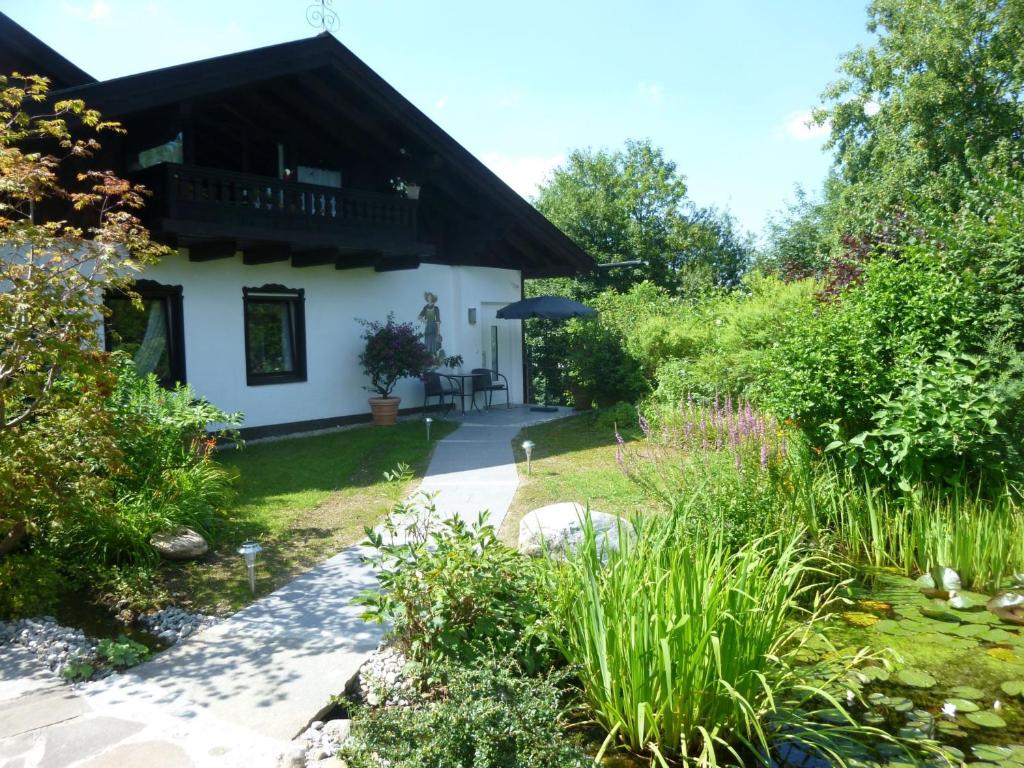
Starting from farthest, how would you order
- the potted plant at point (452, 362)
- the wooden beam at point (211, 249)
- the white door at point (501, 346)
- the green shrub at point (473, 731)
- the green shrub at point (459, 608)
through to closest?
the white door at point (501, 346), the potted plant at point (452, 362), the wooden beam at point (211, 249), the green shrub at point (459, 608), the green shrub at point (473, 731)

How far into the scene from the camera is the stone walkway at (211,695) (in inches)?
109

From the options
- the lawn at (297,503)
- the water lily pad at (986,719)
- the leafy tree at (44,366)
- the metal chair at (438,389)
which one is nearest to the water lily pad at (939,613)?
the water lily pad at (986,719)

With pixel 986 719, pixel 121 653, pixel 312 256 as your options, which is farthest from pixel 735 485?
pixel 312 256

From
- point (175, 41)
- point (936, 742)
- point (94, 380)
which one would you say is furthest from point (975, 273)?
point (175, 41)

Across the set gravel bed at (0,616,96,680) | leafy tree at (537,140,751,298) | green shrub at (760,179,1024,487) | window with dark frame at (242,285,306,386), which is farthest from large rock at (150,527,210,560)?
leafy tree at (537,140,751,298)

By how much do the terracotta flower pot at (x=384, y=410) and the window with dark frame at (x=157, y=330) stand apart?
317 centimetres

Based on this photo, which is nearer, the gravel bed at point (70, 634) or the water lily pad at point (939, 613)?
the gravel bed at point (70, 634)

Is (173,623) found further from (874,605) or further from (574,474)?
(574,474)

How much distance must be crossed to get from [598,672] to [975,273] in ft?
15.9

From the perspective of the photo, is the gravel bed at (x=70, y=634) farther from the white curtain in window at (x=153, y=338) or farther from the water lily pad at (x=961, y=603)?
the white curtain in window at (x=153, y=338)

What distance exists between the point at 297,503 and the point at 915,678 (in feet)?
17.0

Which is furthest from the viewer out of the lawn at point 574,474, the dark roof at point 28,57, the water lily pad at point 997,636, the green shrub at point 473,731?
the dark roof at point 28,57

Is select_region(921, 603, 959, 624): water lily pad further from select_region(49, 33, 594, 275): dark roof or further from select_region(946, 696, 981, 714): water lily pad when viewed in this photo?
select_region(49, 33, 594, 275): dark roof

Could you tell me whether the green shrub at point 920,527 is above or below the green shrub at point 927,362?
below
